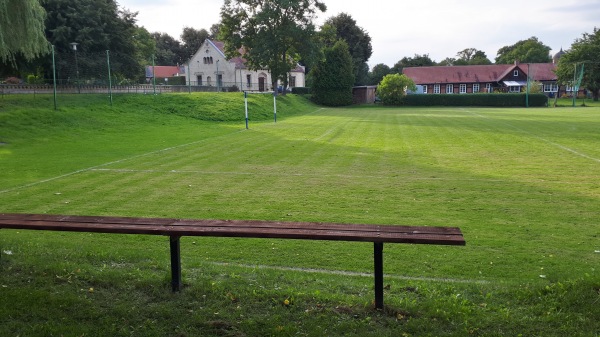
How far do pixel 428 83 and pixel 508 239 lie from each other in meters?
96.1

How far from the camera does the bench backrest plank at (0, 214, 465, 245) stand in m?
5.05

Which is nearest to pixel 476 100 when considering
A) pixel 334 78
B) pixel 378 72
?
pixel 334 78

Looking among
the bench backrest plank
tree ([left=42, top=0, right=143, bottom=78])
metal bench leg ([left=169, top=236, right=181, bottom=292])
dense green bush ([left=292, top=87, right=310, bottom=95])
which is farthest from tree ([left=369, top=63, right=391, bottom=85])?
metal bench leg ([left=169, top=236, right=181, bottom=292])

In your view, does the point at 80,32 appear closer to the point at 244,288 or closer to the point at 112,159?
the point at 112,159

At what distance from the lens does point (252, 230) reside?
5363 mm

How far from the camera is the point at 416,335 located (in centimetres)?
446

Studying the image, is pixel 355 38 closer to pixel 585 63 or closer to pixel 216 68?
pixel 216 68

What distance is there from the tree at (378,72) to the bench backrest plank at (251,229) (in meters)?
94.2

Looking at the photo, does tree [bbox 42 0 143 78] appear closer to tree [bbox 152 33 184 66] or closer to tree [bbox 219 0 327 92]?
tree [bbox 219 0 327 92]

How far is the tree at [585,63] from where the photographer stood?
276ft

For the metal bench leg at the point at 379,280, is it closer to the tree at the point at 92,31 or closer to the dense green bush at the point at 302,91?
the tree at the point at 92,31

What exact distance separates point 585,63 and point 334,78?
142ft

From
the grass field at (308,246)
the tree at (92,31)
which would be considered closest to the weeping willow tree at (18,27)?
the grass field at (308,246)

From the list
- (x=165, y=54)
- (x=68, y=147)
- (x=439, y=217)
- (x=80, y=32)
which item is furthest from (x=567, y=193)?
(x=165, y=54)
